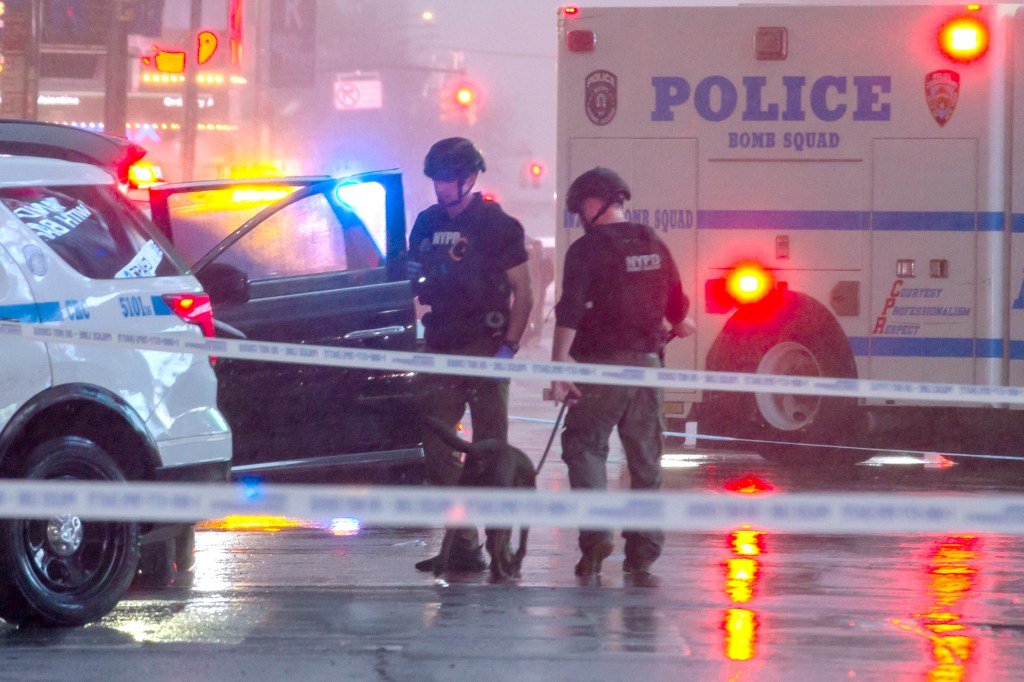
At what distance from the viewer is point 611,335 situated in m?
6.78

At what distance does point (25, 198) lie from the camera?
578 cm

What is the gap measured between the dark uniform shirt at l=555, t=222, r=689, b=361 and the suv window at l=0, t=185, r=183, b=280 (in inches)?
65.5

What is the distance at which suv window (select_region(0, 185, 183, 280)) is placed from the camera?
580 cm

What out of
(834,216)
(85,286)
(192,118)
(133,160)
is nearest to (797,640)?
(85,286)

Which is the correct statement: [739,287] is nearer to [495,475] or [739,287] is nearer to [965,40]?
[965,40]

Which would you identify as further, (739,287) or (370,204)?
(739,287)

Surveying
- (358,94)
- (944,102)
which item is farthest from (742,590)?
(358,94)

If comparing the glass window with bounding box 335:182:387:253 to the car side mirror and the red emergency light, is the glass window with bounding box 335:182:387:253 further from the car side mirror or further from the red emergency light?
the red emergency light

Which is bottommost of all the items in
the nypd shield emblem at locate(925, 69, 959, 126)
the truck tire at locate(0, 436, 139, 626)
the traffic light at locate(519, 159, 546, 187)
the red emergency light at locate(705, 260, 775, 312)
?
the truck tire at locate(0, 436, 139, 626)

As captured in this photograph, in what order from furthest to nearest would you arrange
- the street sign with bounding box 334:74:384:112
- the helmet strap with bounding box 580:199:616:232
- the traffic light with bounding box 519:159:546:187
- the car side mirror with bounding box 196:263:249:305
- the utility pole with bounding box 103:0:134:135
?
1. the street sign with bounding box 334:74:384:112
2. the traffic light with bounding box 519:159:546:187
3. the utility pole with bounding box 103:0:134:135
4. the car side mirror with bounding box 196:263:249:305
5. the helmet strap with bounding box 580:199:616:232

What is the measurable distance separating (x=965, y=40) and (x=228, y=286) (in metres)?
5.46

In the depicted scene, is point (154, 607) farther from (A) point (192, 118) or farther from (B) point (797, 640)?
(A) point (192, 118)

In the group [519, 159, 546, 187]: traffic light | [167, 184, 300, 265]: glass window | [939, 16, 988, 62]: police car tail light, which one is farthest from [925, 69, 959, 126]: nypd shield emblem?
[519, 159, 546, 187]: traffic light

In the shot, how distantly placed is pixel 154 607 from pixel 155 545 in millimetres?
713
